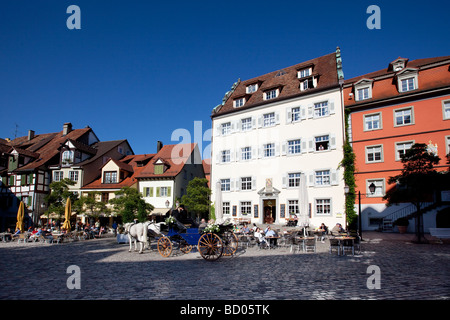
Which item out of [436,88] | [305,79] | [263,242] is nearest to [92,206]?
[263,242]

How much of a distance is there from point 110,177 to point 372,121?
97.4 ft

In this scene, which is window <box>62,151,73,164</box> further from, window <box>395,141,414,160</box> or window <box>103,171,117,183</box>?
window <box>395,141,414,160</box>

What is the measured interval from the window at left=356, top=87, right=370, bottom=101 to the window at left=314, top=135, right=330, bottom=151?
4725mm

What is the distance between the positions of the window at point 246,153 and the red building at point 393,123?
9703mm

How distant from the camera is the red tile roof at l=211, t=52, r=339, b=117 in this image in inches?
1100

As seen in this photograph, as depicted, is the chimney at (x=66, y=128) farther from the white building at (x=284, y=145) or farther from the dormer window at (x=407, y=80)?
the dormer window at (x=407, y=80)

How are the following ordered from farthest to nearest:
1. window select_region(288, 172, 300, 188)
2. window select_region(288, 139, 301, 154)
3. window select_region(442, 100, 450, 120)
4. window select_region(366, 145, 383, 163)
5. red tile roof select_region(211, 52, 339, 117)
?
red tile roof select_region(211, 52, 339, 117), window select_region(288, 139, 301, 154), window select_region(288, 172, 300, 188), window select_region(366, 145, 383, 163), window select_region(442, 100, 450, 120)

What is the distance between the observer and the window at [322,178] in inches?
1014

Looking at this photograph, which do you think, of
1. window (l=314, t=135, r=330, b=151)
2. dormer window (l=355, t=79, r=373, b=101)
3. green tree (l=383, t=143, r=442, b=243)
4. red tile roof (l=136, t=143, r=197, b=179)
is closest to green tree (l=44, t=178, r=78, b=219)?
red tile roof (l=136, t=143, r=197, b=179)

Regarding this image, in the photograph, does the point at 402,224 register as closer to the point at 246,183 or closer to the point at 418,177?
the point at 418,177
